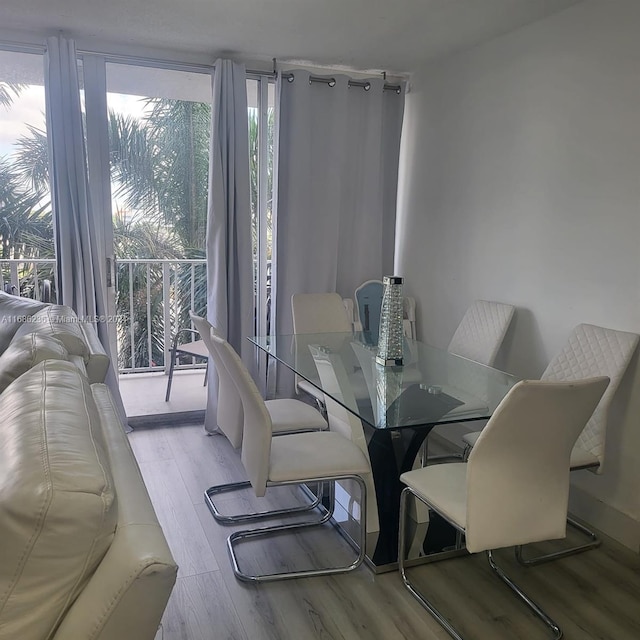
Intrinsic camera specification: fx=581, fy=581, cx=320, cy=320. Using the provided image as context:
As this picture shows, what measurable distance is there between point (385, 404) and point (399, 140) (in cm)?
248

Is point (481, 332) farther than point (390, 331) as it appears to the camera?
Yes

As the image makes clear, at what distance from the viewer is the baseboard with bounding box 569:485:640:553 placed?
259cm

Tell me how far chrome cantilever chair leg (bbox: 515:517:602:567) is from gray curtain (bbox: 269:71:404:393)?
205 cm

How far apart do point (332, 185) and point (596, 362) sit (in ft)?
6.98

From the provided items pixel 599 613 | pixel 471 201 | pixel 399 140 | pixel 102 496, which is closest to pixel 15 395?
pixel 102 496

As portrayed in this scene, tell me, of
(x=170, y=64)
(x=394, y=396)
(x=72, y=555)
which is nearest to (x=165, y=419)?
(x=394, y=396)

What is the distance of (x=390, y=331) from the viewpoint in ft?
9.26

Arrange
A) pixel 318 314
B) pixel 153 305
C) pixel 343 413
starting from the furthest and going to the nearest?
pixel 153 305 → pixel 318 314 → pixel 343 413

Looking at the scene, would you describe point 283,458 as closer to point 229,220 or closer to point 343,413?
point 343,413

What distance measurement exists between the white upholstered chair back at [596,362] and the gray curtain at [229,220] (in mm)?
1980

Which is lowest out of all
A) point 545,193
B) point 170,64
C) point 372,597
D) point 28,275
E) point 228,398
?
point 372,597

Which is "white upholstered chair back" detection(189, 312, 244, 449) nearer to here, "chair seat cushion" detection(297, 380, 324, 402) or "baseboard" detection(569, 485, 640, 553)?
"chair seat cushion" detection(297, 380, 324, 402)

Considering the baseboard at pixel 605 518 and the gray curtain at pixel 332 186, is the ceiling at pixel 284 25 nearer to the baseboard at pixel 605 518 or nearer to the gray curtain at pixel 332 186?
the gray curtain at pixel 332 186

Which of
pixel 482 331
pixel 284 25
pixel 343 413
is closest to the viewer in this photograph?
pixel 343 413
